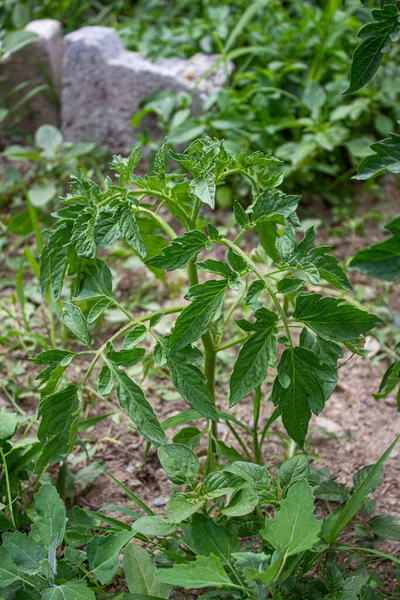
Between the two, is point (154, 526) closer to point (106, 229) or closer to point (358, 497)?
point (358, 497)

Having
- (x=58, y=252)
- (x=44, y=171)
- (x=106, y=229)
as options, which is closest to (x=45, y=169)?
(x=44, y=171)

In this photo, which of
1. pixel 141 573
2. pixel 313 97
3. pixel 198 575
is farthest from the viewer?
pixel 313 97

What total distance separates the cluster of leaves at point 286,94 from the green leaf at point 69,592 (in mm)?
1640

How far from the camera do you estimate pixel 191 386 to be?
4.16 feet

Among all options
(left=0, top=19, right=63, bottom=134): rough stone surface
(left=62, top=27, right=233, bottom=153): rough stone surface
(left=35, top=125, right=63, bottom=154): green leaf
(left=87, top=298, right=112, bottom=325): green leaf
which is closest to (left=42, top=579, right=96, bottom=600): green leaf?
(left=87, top=298, right=112, bottom=325): green leaf

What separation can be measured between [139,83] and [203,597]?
2154 mm

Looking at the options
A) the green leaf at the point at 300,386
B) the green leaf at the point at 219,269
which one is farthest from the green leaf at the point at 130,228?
the green leaf at the point at 300,386

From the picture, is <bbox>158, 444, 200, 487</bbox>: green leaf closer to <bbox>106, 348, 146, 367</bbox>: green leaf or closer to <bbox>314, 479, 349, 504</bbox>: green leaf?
<bbox>106, 348, 146, 367</bbox>: green leaf

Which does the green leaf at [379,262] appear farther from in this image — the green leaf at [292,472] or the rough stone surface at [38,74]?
the rough stone surface at [38,74]

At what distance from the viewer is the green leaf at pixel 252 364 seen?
1.22 meters

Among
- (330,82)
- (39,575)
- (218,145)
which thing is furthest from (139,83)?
(39,575)

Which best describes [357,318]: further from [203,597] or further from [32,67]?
[32,67]

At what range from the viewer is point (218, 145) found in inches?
52.5

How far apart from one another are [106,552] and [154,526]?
3.7 inches
